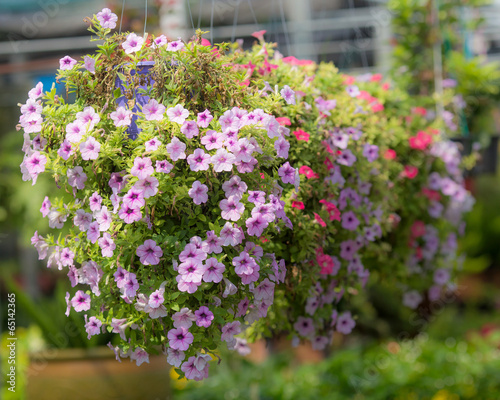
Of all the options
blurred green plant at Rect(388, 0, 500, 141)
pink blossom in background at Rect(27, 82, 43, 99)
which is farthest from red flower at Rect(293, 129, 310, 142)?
blurred green plant at Rect(388, 0, 500, 141)

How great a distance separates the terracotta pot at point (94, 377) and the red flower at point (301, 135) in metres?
1.53

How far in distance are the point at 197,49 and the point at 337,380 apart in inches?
126

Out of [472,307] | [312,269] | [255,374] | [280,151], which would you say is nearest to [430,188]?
[312,269]

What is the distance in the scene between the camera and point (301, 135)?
173cm

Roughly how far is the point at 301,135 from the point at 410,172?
920mm

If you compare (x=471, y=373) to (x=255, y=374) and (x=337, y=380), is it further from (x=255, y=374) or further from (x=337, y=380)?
(x=255, y=374)

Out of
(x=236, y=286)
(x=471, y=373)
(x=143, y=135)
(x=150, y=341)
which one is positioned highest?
(x=143, y=135)

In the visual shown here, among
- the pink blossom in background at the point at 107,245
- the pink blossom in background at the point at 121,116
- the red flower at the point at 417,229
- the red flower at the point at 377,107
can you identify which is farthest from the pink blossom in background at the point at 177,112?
the red flower at the point at 417,229

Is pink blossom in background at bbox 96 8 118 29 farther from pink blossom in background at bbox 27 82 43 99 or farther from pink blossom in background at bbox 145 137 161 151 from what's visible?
pink blossom in background at bbox 145 137 161 151

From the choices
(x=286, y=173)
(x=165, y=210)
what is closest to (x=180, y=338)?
(x=165, y=210)

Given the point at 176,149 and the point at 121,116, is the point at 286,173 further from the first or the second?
the point at 121,116

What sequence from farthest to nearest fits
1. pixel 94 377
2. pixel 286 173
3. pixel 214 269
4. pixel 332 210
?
pixel 94 377 → pixel 332 210 → pixel 286 173 → pixel 214 269

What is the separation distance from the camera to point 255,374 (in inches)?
168

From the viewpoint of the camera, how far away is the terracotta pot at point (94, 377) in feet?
9.02
